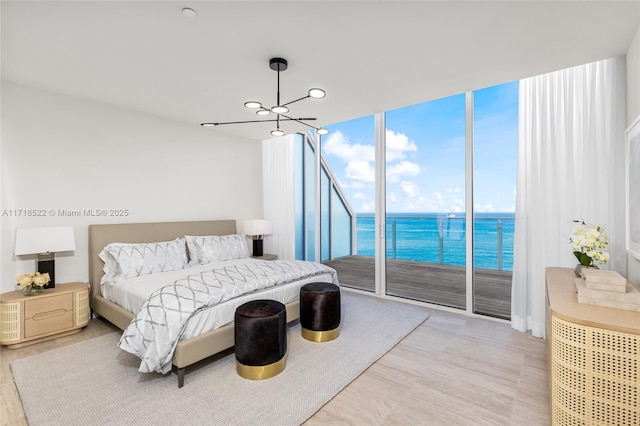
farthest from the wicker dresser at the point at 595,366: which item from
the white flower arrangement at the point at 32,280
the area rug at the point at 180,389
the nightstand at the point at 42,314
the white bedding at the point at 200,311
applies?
the white flower arrangement at the point at 32,280

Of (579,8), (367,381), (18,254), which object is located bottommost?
(367,381)

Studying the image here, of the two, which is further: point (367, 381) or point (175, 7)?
point (367, 381)

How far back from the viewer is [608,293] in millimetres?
1768

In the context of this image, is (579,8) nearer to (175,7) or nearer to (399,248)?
(175,7)

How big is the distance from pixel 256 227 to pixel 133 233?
6.12ft

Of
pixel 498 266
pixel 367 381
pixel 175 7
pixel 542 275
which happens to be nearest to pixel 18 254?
pixel 175 7

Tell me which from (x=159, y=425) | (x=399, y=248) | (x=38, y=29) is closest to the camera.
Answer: (x=159, y=425)

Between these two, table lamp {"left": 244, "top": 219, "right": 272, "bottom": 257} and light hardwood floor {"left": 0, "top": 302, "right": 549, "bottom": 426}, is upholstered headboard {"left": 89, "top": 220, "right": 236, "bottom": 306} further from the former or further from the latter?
light hardwood floor {"left": 0, "top": 302, "right": 549, "bottom": 426}

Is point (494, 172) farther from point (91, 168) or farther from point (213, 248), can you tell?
point (91, 168)

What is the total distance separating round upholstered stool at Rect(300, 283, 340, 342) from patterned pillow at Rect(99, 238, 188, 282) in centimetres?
195

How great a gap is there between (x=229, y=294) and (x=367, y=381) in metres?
1.40

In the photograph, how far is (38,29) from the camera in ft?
7.38

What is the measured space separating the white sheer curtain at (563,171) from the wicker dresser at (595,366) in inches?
61.6

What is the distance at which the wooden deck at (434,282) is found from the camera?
4023mm
